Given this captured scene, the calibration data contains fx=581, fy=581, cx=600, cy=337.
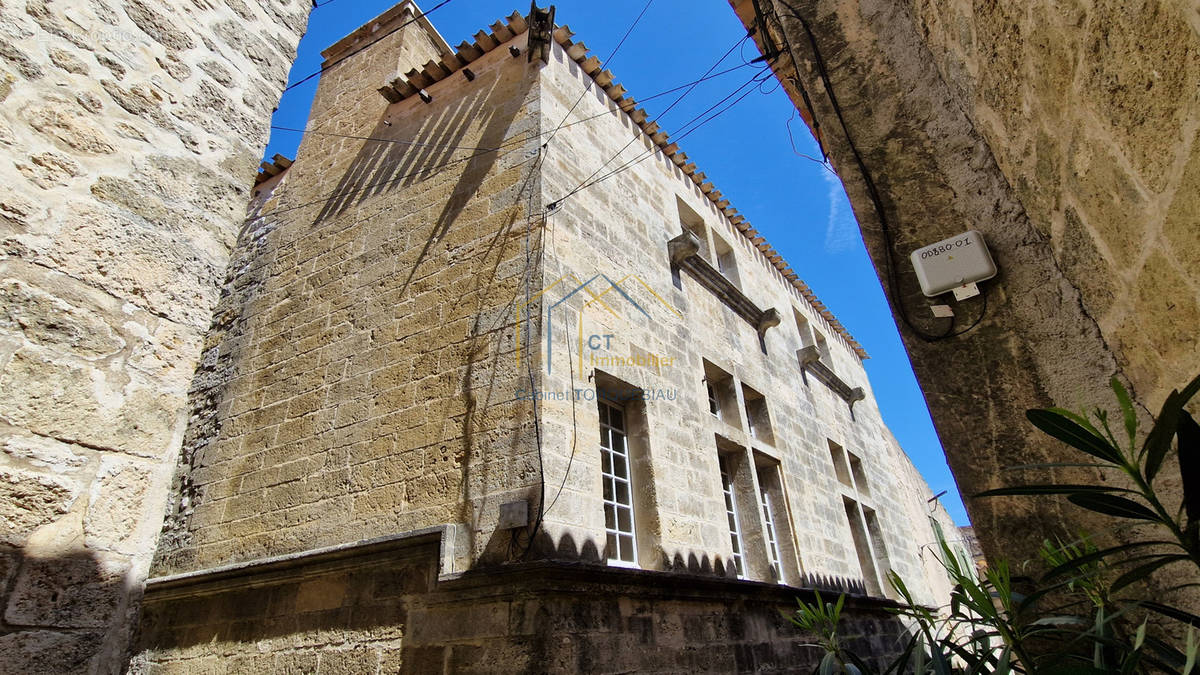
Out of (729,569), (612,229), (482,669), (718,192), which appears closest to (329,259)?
(612,229)

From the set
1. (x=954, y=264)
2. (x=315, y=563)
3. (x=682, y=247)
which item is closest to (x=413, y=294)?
(x=315, y=563)

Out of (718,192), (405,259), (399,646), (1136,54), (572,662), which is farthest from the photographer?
(718,192)

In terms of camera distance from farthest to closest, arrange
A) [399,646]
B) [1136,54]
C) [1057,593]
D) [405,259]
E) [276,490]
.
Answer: [405,259] → [276,490] → [399,646] → [1057,593] → [1136,54]

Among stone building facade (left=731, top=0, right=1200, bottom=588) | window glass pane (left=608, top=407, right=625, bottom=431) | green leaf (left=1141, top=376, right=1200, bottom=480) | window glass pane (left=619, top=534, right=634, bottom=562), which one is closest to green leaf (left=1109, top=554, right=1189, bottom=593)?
green leaf (left=1141, top=376, right=1200, bottom=480)

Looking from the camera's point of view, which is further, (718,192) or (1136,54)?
(718,192)

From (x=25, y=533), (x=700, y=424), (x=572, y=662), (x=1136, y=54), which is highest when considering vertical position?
(x=700, y=424)

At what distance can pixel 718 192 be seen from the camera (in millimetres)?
8727

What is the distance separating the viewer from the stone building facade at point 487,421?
349 cm

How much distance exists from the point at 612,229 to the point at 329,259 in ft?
9.24

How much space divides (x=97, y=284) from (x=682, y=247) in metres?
5.40

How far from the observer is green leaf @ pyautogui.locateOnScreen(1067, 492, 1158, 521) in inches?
43.6

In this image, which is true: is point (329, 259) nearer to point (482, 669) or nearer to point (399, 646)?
point (399, 646)

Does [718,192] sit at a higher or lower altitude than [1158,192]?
higher

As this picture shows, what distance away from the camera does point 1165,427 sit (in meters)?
1.04
